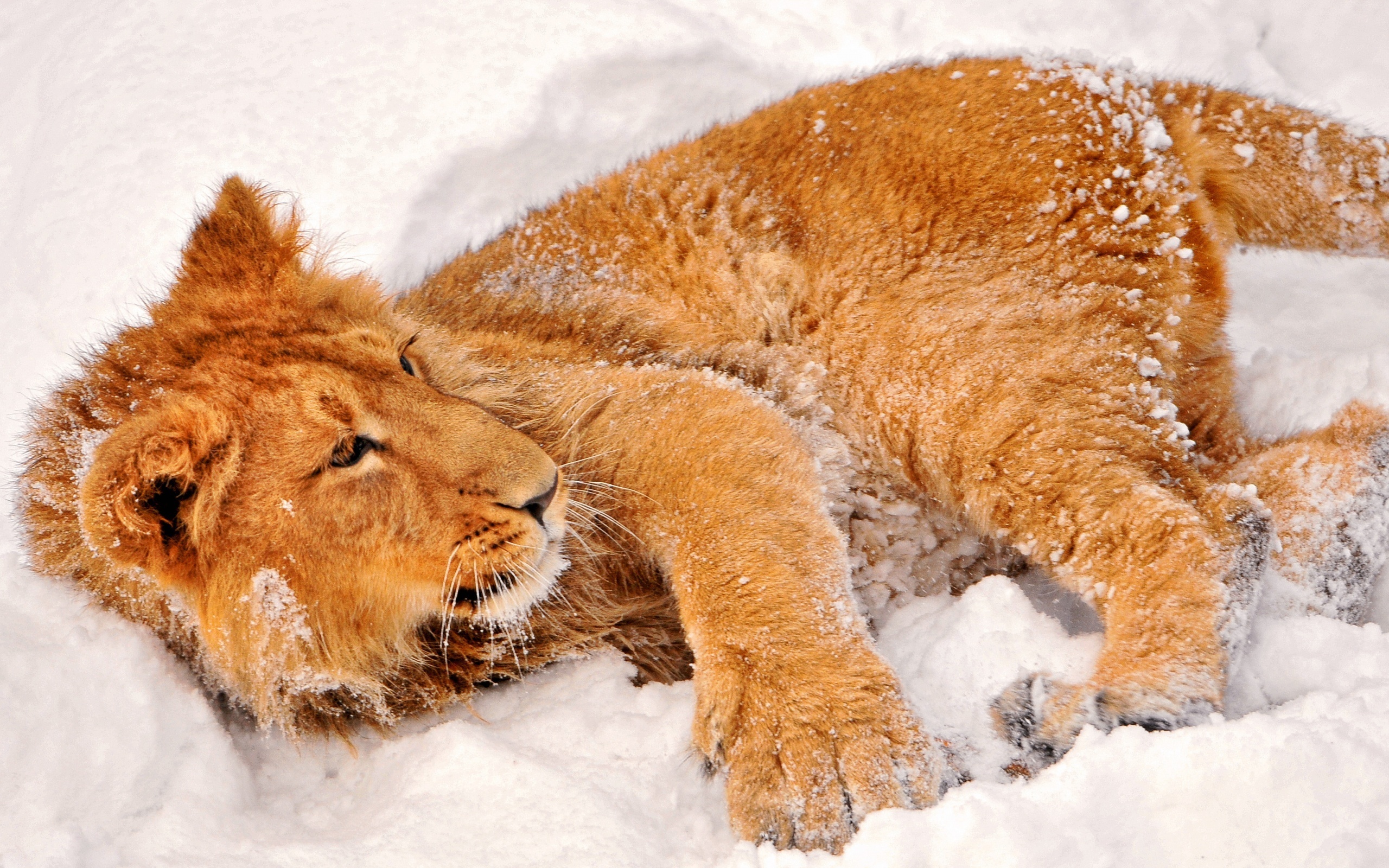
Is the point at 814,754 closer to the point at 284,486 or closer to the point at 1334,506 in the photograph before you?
the point at 284,486

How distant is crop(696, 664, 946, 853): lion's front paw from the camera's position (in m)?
2.42

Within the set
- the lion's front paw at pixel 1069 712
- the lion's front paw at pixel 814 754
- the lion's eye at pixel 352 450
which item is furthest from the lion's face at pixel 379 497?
the lion's front paw at pixel 1069 712

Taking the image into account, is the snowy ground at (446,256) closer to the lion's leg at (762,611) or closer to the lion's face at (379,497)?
the lion's leg at (762,611)

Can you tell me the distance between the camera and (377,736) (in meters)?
2.98

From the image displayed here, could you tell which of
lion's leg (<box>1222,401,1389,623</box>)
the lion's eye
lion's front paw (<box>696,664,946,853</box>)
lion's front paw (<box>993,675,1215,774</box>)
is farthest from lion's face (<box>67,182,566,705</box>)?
lion's leg (<box>1222,401,1389,623</box>)

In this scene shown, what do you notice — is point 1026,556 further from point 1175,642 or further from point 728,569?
point 728,569

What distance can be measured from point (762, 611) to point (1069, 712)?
0.82 meters

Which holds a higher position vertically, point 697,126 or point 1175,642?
point 697,126

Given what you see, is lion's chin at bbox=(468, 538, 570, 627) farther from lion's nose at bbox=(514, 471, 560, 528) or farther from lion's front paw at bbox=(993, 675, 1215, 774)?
lion's front paw at bbox=(993, 675, 1215, 774)

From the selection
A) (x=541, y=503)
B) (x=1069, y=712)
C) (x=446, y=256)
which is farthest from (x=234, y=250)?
(x=1069, y=712)

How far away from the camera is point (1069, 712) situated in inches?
103

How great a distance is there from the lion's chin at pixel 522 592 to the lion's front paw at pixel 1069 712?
1.25 metres

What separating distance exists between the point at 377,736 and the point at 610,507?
3.13 ft

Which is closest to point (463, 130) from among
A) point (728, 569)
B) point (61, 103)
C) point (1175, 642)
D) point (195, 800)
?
point (61, 103)
